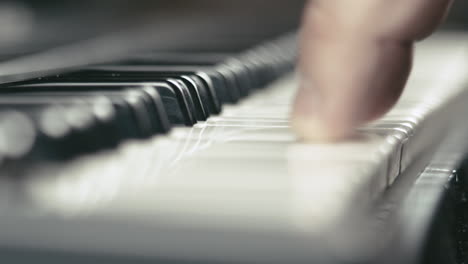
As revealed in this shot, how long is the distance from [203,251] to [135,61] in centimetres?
60

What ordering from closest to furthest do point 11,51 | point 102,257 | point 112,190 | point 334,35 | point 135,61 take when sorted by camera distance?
point 102,257, point 112,190, point 334,35, point 135,61, point 11,51

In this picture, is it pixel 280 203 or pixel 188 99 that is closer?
pixel 280 203

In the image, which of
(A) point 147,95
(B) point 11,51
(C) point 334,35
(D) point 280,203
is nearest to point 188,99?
(A) point 147,95

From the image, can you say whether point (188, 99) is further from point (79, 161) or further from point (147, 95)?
point (79, 161)

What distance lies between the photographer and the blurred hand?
507mm

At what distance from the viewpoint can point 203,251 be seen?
31cm

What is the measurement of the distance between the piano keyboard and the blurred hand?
20mm

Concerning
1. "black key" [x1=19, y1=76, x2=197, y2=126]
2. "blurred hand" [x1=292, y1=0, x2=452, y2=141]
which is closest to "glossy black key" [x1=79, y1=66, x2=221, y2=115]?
"black key" [x1=19, y1=76, x2=197, y2=126]

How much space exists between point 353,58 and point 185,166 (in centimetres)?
13

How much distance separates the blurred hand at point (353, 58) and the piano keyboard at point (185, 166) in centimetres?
2

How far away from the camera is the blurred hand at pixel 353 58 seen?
0.51 meters

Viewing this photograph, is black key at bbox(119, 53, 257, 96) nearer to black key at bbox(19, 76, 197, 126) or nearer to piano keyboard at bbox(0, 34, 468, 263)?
piano keyboard at bbox(0, 34, 468, 263)

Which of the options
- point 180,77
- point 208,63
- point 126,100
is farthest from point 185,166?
point 208,63

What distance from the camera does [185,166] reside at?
474mm
